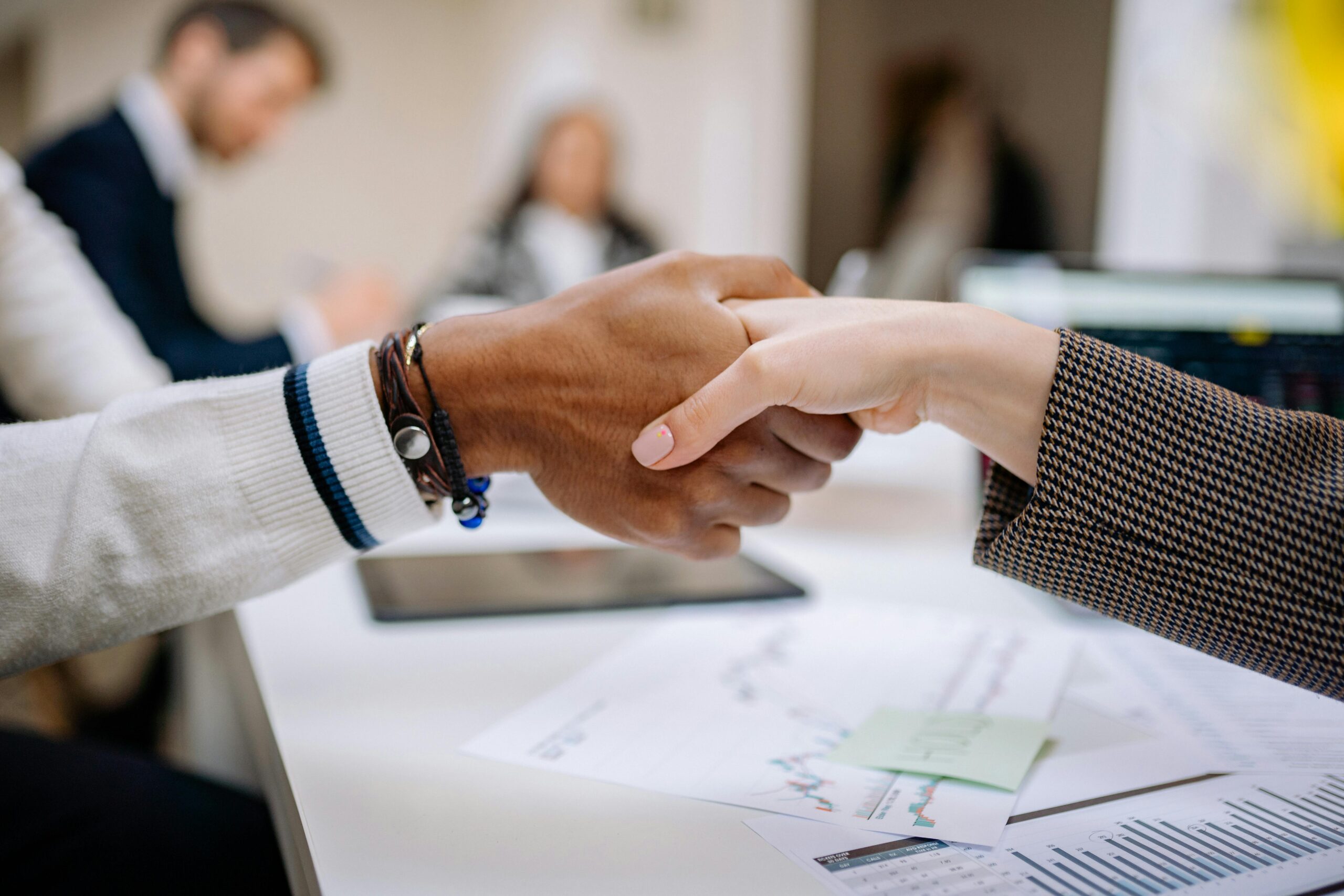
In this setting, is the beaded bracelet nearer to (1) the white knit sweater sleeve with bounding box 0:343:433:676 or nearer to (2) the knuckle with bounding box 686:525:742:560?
(1) the white knit sweater sleeve with bounding box 0:343:433:676

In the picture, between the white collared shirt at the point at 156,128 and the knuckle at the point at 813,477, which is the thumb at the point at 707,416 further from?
the white collared shirt at the point at 156,128

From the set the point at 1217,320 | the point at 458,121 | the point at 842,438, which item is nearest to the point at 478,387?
the point at 842,438

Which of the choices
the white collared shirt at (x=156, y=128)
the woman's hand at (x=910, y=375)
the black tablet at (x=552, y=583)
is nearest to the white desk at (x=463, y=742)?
the black tablet at (x=552, y=583)

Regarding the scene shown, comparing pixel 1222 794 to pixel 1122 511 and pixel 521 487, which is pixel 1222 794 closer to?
pixel 1122 511

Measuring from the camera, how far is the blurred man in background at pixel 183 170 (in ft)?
5.70

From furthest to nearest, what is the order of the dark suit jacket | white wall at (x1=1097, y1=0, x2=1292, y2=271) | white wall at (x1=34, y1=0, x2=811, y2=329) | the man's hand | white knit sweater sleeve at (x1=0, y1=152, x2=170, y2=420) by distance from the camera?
white wall at (x1=34, y1=0, x2=811, y2=329) < white wall at (x1=1097, y1=0, x2=1292, y2=271) < the dark suit jacket < white knit sweater sleeve at (x1=0, y1=152, x2=170, y2=420) < the man's hand

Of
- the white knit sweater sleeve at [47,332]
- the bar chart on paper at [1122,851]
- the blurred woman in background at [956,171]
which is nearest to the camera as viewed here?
the bar chart on paper at [1122,851]

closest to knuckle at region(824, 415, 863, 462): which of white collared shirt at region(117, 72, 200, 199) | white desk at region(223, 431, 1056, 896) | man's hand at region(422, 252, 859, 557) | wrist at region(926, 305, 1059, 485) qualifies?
man's hand at region(422, 252, 859, 557)

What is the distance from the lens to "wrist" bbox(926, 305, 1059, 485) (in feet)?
1.69

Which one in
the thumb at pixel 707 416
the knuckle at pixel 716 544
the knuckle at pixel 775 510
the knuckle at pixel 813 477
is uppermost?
the thumb at pixel 707 416

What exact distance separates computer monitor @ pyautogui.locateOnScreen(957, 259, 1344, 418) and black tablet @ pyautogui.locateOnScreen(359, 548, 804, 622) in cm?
44

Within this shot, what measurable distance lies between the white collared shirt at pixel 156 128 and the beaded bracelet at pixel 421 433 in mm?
1753

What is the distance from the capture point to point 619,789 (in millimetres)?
496

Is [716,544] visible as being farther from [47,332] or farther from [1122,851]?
[47,332]
